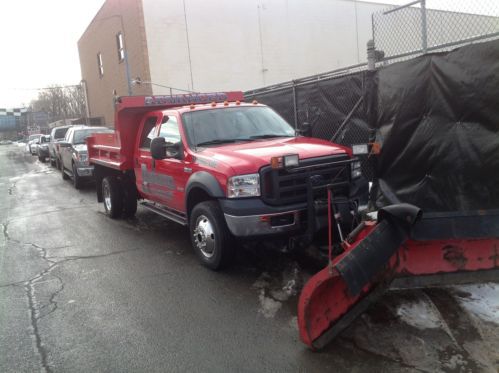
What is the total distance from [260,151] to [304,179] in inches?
24.9

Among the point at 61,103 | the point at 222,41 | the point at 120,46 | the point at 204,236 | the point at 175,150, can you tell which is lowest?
the point at 204,236

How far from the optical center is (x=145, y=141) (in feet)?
24.1

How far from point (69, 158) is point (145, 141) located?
7.90m

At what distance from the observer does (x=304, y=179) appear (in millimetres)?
4988

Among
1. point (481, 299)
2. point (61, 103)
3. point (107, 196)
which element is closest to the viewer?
point (481, 299)

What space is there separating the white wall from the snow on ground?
17.3m

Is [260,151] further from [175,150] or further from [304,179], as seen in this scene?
[175,150]

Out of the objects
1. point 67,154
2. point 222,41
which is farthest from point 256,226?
point 222,41

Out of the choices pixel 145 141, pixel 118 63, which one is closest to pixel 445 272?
pixel 145 141

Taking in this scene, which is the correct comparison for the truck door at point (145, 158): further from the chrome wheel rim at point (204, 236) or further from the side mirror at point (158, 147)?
the chrome wheel rim at point (204, 236)

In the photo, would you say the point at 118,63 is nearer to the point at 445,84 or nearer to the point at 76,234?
the point at 76,234

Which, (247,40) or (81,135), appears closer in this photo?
(81,135)

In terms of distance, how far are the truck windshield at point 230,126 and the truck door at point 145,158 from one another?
3.36ft

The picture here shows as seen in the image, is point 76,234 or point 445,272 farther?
point 76,234
